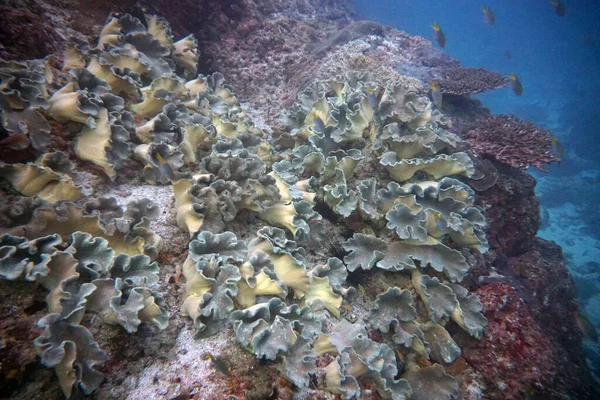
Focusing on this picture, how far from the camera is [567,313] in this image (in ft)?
18.8

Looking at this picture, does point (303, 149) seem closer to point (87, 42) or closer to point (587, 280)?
point (87, 42)

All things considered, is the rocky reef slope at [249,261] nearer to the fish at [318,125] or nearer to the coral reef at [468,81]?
the fish at [318,125]

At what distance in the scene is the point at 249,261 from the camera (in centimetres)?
259

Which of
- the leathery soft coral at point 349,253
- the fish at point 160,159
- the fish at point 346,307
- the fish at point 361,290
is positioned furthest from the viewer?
the fish at point 361,290

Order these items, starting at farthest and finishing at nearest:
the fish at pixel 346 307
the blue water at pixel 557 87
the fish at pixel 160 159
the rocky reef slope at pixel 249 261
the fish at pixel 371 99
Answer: the blue water at pixel 557 87 < the fish at pixel 371 99 < the fish at pixel 346 307 < the fish at pixel 160 159 < the rocky reef slope at pixel 249 261

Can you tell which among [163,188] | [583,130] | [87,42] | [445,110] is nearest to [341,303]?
[163,188]

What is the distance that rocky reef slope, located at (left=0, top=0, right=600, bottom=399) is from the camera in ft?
6.55

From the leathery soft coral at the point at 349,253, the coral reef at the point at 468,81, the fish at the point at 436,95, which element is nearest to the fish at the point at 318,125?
the leathery soft coral at the point at 349,253

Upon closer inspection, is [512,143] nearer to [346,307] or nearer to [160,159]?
[346,307]

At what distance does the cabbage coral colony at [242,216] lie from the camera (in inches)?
81.1

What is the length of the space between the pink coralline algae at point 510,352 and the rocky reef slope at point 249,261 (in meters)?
0.02

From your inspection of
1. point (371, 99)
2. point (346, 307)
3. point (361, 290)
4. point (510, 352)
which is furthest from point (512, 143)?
point (346, 307)

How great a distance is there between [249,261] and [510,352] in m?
3.40

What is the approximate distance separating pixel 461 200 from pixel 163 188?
147 inches
